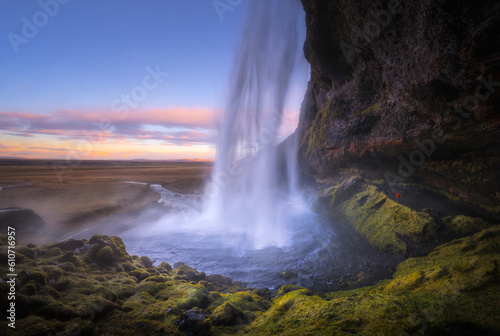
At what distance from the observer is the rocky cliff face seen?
6.75 meters

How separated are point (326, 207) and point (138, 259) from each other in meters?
13.9

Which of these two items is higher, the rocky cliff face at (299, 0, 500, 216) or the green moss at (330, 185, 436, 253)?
the rocky cliff face at (299, 0, 500, 216)

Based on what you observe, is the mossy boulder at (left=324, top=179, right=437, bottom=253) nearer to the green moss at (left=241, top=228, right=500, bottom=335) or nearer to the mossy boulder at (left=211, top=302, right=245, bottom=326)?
the green moss at (left=241, top=228, right=500, bottom=335)

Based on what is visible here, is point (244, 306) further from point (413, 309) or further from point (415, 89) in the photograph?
point (415, 89)

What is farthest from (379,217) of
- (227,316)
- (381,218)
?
(227,316)

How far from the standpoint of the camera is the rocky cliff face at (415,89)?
675 cm

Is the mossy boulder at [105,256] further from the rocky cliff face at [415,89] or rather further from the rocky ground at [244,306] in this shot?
the rocky cliff face at [415,89]

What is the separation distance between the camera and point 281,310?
191 inches

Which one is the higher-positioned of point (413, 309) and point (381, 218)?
point (413, 309)

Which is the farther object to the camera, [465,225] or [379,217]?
[379,217]

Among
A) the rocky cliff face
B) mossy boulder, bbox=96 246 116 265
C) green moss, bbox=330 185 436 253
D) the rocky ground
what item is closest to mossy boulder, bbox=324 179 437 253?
green moss, bbox=330 185 436 253

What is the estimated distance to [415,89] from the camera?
9180mm

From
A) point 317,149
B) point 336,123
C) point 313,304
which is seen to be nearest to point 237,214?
point 317,149

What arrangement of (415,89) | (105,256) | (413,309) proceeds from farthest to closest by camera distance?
(415,89)
(105,256)
(413,309)
